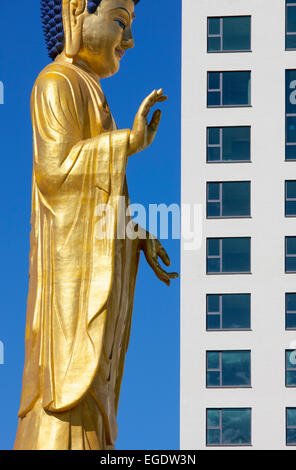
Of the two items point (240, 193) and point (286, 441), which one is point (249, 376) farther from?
point (240, 193)

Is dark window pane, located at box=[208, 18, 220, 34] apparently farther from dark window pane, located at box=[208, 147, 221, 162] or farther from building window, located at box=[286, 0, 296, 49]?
dark window pane, located at box=[208, 147, 221, 162]

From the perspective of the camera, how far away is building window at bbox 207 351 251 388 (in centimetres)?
4216

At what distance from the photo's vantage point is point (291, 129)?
43.8 m

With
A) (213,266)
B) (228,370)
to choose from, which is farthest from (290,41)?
(228,370)

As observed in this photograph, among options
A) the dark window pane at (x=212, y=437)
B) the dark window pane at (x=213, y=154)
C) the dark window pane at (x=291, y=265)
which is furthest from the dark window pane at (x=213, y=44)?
the dark window pane at (x=212, y=437)

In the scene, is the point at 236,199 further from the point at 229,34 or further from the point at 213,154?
the point at 229,34

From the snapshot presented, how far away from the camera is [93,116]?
1381cm

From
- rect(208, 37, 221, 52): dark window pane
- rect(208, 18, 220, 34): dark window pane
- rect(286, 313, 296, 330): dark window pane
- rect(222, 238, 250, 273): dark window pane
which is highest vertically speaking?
rect(208, 18, 220, 34): dark window pane

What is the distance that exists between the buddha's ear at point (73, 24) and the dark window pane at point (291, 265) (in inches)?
1133

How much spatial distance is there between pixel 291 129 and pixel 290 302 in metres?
6.25

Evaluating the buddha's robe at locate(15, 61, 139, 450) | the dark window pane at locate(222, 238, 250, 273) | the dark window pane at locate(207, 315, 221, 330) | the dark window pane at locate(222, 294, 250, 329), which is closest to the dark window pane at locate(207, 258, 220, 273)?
the dark window pane at locate(222, 238, 250, 273)

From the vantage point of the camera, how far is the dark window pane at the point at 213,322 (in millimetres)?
42531

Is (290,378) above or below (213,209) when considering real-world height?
below

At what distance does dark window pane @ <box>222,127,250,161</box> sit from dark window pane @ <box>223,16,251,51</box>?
2.97 metres
